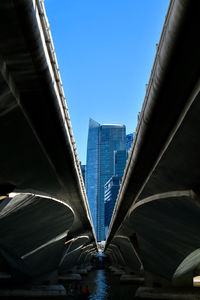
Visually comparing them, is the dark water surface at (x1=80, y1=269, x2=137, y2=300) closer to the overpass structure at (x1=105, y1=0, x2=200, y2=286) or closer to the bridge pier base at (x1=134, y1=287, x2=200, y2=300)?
the bridge pier base at (x1=134, y1=287, x2=200, y2=300)

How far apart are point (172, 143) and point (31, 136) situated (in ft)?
21.9

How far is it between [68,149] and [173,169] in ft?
20.3

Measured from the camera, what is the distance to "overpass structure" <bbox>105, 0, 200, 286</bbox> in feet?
28.7

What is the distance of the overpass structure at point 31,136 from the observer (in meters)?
8.48

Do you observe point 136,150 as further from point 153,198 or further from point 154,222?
point 154,222

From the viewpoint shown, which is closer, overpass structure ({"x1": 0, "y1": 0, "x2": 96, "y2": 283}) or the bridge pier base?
overpass structure ({"x1": 0, "y1": 0, "x2": 96, "y2": 283})

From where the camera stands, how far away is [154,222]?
28.5 m

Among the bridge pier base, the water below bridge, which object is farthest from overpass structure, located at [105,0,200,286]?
the water below bridge

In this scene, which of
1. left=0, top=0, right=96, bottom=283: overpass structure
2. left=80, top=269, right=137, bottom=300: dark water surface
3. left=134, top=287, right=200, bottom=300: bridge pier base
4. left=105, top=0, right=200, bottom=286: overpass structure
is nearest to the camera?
left=0, top=0, right=96, bottom=283: overpass structure

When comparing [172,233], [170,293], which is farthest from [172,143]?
[170,293]

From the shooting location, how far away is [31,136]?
14438mm

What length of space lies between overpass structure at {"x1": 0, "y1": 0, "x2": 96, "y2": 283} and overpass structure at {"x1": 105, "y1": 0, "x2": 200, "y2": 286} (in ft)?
12.2

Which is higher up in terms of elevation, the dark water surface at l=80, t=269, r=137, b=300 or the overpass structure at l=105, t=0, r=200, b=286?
the overpass structure at l=105, t=0, r=200, b=286

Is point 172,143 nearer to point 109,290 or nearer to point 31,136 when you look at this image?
point 31,136
